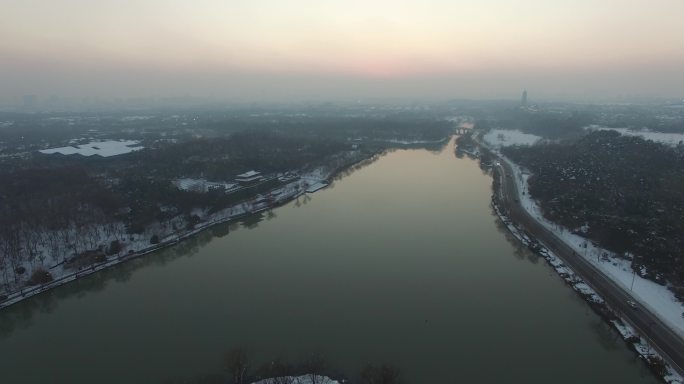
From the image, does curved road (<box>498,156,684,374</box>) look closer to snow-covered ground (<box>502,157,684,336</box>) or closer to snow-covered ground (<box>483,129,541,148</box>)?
snow-covered ground (<box>502,157,684,336</box>)

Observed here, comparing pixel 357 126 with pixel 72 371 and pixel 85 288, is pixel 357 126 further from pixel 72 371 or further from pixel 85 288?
pixel 72 371

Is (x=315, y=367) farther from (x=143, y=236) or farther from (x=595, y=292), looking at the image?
(x=143, y=236)

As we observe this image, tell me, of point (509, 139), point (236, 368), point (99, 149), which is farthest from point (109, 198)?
point (509, 139)

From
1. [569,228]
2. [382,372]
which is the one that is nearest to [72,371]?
[382,372]

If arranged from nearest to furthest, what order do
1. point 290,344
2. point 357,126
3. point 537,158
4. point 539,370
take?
1. point 539,370
2. point 290,344
3. point 537,158
4. point 357,126

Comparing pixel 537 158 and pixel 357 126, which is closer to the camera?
pixel 537 158

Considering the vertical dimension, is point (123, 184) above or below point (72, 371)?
above

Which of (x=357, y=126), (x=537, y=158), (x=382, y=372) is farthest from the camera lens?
(x=357, y=126)
